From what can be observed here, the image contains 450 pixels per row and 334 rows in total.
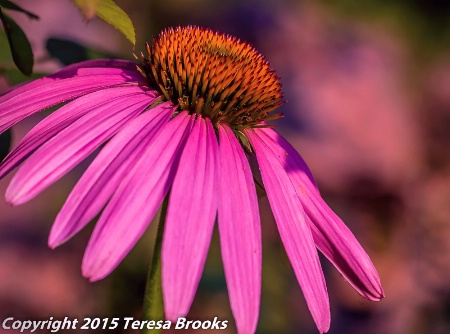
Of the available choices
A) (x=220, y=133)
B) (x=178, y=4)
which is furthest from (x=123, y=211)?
(x=178, y=4)

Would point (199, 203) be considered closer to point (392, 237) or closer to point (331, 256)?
point (331, 256)

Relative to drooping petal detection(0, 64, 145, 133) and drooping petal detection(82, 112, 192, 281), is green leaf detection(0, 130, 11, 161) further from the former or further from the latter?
drooping petal detection(82, 112, 192, 281)

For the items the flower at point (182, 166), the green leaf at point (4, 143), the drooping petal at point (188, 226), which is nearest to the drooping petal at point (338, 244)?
the flower at point (182, 166)

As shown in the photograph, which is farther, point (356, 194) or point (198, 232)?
point (356, 194)

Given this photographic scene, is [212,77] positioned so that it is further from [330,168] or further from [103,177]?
[330,168]

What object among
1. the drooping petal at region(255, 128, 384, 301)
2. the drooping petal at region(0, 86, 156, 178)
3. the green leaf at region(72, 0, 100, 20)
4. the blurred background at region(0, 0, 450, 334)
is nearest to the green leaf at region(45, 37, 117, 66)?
the blurred background at region(0, 0, 450, 334)

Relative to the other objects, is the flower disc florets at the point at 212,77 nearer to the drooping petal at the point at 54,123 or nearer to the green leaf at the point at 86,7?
the drooping petal at the point at 54,123
